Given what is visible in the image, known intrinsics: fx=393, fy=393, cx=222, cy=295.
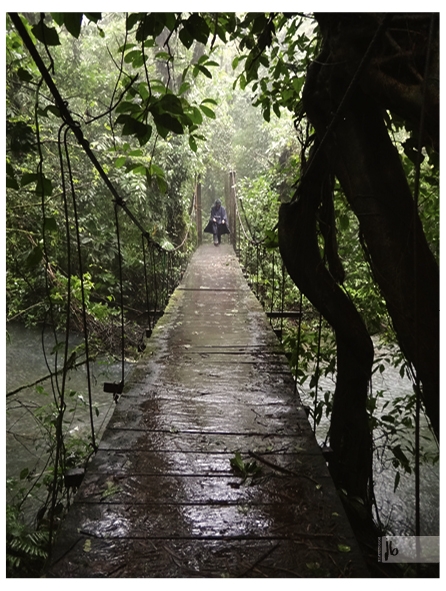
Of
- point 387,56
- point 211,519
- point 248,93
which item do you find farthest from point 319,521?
point 248,93

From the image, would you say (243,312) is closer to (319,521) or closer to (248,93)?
(319,521)

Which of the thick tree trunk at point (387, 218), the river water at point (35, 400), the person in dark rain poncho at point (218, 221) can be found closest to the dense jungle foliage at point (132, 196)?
the river water at point (35, 400)

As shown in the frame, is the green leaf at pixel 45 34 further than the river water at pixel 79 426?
No

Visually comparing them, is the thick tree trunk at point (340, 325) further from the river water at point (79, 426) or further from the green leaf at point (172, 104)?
the green leaf at point (172, 104)

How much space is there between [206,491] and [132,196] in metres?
5.00

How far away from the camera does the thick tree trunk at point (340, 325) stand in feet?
5.38

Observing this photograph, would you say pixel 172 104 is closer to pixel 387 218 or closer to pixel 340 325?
pixel 387 218

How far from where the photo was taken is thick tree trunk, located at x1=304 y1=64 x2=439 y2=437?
3.38ft

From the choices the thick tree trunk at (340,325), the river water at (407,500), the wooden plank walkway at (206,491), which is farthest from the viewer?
the river water at (407,500)

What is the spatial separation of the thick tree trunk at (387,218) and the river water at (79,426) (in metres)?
1.00

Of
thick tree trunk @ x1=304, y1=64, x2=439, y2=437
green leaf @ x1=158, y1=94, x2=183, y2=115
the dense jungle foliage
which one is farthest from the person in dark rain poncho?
green leaf @ x1=158, y1=94, x2=183, y2=115

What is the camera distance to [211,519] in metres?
1.00

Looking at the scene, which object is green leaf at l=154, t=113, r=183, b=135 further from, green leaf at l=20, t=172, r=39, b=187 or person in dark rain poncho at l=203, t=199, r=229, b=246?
person in dark rain poncho at l=203, t=199, r=229, b=246
